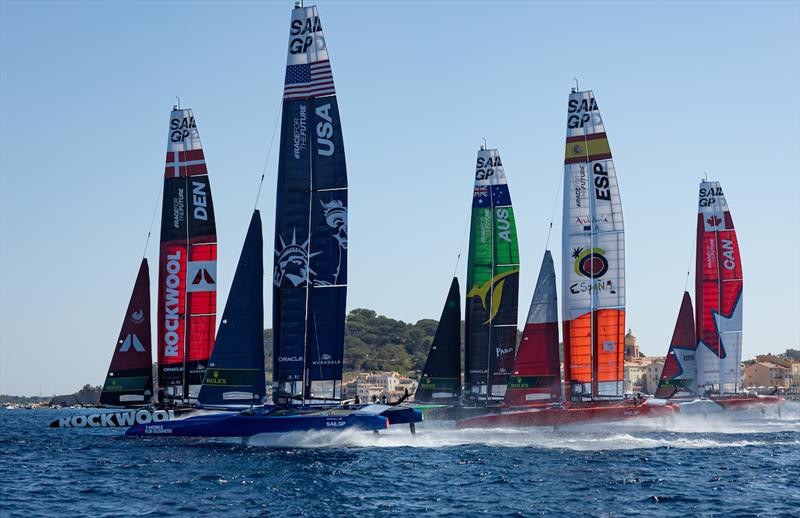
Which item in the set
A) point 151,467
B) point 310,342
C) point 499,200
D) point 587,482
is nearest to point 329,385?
point 310,342

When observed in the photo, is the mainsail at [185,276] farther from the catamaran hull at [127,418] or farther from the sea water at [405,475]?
the sea water at [405,475]

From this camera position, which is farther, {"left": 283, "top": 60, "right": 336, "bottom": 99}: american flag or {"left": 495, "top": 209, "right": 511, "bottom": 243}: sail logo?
{"left": 495, "top": 209, "right": 511, "bottom": 243}: sail logo

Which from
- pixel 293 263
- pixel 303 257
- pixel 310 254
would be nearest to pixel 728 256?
pixel 310 254

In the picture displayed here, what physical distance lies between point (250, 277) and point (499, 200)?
19343 millimetres

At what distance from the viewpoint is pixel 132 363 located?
4606 cm

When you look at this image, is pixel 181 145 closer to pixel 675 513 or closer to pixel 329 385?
pixel 329 385

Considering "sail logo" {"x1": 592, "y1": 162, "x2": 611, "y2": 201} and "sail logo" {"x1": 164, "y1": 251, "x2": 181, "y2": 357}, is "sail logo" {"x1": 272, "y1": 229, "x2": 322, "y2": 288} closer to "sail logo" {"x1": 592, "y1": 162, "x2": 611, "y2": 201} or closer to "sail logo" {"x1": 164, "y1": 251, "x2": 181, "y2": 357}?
"sail logo" {"x1": 164, "y1": 251, "x2": 181, "y2": 357}

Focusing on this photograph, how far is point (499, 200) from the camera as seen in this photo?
55.3 m

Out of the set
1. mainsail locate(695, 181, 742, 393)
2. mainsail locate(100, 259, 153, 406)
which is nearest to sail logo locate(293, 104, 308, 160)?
mainsail locate(100, 259, 153, 406)

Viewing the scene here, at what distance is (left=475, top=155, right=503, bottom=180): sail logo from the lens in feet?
183

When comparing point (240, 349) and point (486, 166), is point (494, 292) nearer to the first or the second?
point (486, 166)

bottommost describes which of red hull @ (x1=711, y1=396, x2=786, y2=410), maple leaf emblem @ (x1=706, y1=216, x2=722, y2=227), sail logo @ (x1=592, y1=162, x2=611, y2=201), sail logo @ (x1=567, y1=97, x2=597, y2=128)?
red hull @ (x1=711, y1=396, x2=786, y2=410)

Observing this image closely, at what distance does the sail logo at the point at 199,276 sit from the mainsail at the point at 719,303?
1410 inches

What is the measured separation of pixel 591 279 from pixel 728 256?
23.2 meters
